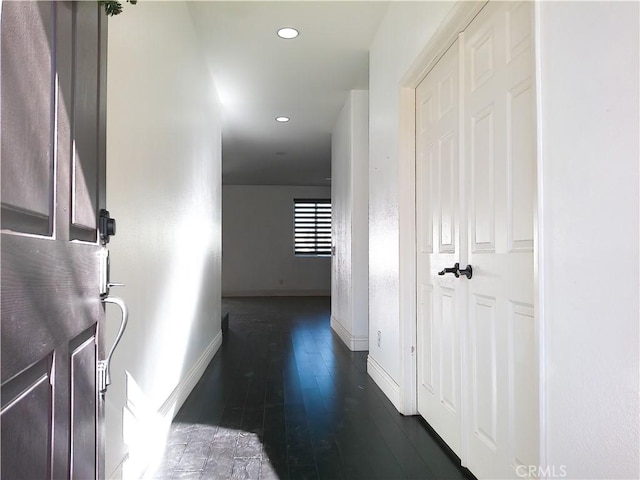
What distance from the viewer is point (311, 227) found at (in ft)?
34.4

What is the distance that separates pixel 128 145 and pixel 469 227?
1.46 meters

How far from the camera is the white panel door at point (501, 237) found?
144 cm

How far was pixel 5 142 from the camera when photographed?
597mm

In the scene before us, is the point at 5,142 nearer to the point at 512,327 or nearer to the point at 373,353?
the point at 512,327

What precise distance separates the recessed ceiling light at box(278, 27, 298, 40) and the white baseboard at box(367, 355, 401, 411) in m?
2.54

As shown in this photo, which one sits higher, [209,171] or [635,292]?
[209,171]

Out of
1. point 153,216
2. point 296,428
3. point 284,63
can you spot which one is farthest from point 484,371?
point 284,63

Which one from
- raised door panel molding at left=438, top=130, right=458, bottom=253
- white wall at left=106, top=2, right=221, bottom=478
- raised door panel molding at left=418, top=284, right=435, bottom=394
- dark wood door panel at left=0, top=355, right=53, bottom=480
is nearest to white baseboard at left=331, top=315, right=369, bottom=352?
white wall at left=106, top=2, right=221, bottom=478

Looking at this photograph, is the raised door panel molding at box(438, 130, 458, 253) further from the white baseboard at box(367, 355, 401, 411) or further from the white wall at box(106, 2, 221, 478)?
the white wall at box(106, 2, 221, 478)

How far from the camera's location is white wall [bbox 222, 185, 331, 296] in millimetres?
10211

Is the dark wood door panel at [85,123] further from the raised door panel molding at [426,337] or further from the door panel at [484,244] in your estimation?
Answer: the raised door panel molding at [426,337]

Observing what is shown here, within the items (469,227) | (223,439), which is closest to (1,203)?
(469,227)

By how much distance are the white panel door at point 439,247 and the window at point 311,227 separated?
7874 mm

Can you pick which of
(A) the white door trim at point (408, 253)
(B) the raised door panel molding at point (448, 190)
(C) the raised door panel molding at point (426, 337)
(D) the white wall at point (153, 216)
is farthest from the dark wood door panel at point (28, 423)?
(A) the white door trim at point (408, 253)
